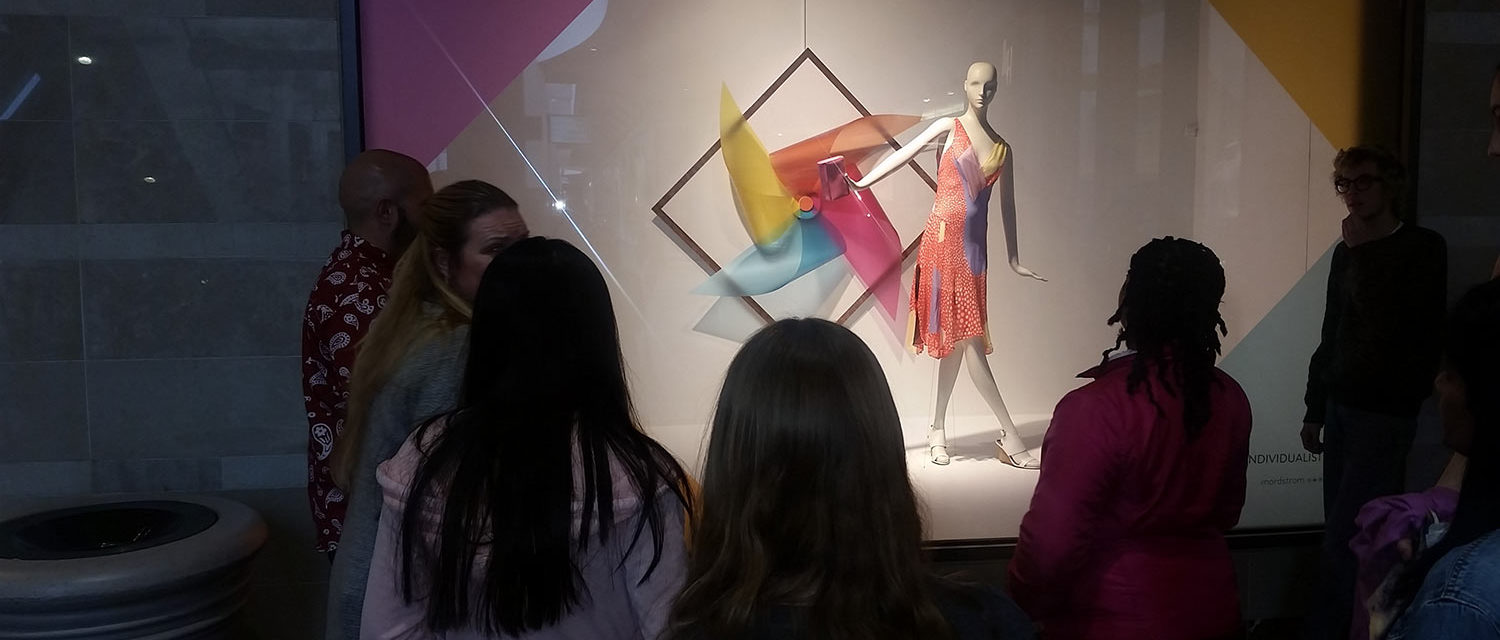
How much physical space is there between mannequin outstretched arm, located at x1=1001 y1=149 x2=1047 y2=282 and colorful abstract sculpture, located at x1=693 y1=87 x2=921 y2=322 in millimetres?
338

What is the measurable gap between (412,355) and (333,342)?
0.59 m

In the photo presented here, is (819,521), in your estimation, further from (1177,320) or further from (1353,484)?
(1353,484)

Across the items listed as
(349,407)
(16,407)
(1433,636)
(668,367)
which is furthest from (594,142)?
(1433,636)

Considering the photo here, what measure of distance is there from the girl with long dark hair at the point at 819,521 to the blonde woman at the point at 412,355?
22.3 inches

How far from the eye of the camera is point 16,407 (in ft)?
9.39

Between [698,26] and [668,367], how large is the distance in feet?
3.36

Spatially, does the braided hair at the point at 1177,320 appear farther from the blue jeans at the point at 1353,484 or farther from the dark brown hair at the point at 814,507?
the blue jeans at the point at 1353,484

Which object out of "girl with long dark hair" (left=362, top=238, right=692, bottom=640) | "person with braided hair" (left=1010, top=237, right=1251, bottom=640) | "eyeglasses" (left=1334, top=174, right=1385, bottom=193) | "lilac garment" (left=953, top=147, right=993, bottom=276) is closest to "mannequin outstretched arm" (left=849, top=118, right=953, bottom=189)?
"lilac garment" (left=953, top=147, right=993, bottom=276)

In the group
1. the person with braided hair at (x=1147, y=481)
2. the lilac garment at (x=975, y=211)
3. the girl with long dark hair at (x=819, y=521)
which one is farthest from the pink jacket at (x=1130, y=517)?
the lilac garment at (x=975, y=211)

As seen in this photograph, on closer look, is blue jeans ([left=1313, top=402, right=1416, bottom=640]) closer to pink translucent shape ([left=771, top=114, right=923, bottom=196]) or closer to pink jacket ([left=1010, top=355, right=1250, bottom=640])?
pink jacket ([left=1010, top=355, right=1250, bottom=640])

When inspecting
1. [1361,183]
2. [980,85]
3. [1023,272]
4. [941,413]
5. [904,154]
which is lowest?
[941,413]

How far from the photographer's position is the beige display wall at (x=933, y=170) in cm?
309

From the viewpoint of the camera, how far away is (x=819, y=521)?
1.16 metres

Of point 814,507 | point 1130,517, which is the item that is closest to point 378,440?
point 814,507
